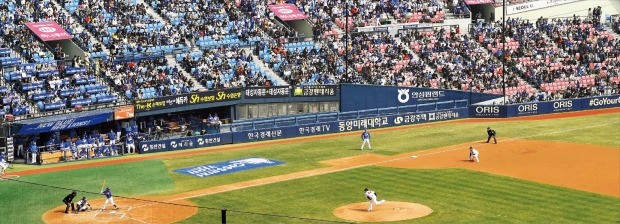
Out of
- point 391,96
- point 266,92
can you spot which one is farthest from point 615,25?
point 266,92

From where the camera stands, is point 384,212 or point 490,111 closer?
point 384,212

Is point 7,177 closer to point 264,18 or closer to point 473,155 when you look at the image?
point 473,155

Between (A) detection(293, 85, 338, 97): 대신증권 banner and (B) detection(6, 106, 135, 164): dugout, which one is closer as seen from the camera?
(B) detection(6, 106, 135, 164): dugout

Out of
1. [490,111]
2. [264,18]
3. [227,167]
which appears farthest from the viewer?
[264,18]

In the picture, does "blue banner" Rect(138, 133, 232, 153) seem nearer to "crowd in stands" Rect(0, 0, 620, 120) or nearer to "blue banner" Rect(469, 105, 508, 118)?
"crowd in stands" Rect(0, 0, 620, 120)

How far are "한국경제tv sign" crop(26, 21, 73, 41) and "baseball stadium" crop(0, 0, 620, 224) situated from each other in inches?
5.4

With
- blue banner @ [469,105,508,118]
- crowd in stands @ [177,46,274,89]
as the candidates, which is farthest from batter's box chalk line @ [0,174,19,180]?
blue banner @ [469,105,508,118]

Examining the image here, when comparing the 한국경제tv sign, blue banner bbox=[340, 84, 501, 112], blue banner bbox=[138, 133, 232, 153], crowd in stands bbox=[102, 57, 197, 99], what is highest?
the 한국경제tv sign

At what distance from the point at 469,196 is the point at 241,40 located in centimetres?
3326

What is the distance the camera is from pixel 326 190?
147 ft

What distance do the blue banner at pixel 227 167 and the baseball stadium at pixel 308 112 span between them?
0.61 ft

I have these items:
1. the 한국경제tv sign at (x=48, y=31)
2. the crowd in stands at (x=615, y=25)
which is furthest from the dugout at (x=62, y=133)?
the crowd in stands at (x=615, y=25)

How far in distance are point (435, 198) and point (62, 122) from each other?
2397cm

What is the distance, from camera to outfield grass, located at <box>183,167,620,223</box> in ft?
128
